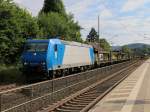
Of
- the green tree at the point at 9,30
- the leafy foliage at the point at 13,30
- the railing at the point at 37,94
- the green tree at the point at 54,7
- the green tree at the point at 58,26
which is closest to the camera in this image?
the railing at the point at 37,94

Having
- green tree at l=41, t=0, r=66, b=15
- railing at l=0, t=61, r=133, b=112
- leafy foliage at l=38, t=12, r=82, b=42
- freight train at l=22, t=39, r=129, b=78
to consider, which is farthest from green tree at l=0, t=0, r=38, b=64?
green tree at l=41, t=0, r=66, b=15

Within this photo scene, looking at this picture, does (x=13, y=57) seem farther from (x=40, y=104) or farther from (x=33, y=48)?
(x=40, y=104)

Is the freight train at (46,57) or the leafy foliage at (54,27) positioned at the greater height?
the leafy foliage at (54,27)

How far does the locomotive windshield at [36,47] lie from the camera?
3512 centimetres

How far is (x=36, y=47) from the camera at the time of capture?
117ft

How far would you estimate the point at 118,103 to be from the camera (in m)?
19.3

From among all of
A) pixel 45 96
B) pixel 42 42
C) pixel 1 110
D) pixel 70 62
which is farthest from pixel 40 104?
pixel 70 62

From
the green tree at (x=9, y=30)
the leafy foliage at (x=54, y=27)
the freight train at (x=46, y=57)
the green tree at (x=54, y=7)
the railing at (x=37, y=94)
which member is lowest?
the railing at (x=37, y=94)

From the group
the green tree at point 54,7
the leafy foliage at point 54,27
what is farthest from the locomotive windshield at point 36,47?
the green tree at point 54,7

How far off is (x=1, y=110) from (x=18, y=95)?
1349mm

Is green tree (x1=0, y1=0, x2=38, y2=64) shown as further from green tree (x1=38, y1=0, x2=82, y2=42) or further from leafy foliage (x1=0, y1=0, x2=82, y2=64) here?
green tree (x1=38, y1=0, x2=82, y2=42)

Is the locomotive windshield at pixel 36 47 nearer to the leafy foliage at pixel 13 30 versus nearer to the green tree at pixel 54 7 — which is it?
the leafy foliage at pixel 13 30

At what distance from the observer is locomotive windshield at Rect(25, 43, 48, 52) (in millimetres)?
35125

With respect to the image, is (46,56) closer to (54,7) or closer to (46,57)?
(46,57)
